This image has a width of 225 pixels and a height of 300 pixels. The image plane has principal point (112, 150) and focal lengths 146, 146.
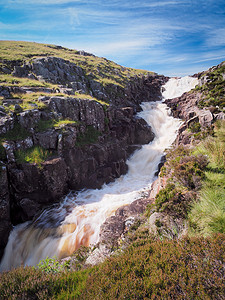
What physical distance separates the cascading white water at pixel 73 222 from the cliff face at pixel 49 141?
2.69 ft

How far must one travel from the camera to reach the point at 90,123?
56.0 feet

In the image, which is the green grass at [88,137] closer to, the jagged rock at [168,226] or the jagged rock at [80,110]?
the jagged rock at [80,110]

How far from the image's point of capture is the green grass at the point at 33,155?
11.0 m

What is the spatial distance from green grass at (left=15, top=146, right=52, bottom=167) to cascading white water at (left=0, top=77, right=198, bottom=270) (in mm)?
3872

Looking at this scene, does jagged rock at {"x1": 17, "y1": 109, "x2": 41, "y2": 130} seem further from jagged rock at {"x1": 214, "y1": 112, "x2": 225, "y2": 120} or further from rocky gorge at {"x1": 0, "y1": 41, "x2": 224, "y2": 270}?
jagged rock at {"x1": 214, "y1": 112, "x2": 225, "y2": 120}

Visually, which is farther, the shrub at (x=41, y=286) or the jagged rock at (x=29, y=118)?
the jagged rock at (x=29, y=118)

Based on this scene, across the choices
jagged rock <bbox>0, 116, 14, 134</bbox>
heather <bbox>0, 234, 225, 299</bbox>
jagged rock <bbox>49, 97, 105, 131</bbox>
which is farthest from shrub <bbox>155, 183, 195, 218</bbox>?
jagged rock <bbox>49, 97, 105, 131</bbox>

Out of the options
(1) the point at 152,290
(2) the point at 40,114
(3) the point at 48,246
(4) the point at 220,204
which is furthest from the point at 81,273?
(2) the point at 40,114

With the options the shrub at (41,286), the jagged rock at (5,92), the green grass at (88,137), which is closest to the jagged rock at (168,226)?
the shrub at (41,286)

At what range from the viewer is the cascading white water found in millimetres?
8172

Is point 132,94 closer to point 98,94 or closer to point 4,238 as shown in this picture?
point 98,94

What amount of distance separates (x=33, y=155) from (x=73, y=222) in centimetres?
602

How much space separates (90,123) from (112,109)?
5851 mm

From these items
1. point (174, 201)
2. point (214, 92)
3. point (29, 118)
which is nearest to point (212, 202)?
point (174, 201)
